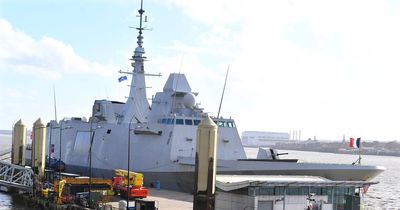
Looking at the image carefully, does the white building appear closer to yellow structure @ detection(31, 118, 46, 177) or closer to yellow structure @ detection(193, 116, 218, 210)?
yellow structure @ detection(193, 116, 218, 210)

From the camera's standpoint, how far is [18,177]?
40000 mm

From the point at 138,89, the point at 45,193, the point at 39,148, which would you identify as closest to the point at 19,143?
the point at 39,148

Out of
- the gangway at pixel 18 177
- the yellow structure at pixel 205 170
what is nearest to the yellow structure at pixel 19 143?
the gangway at pixel 18 177

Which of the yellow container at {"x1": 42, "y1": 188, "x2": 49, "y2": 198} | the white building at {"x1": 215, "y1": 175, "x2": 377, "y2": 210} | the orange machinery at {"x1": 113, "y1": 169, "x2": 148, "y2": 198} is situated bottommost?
the yellow container at {"x1": 42, "y1": 188, "x2": 49, "y2": 198}

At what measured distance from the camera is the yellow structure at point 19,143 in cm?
3938

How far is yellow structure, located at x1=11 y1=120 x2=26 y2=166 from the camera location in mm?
39375

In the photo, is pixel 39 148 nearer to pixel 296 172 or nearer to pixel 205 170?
pixel 296 172

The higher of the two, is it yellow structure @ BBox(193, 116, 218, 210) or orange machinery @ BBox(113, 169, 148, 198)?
yellow structure @ BBox(193, 116, 218, 210)

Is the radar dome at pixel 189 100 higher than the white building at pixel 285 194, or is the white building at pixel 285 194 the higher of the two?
the radar dome at pixel 189 100

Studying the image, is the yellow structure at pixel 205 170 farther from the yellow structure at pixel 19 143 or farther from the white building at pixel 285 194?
the yellow structure at pixel 19 143

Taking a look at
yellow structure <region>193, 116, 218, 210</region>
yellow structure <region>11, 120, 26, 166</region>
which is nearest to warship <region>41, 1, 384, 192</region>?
yellow structure <region>11, 120, 26, 166</region>

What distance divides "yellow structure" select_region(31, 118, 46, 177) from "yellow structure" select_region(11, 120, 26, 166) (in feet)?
11.3

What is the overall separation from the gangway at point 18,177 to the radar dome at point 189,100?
11192 millimetres

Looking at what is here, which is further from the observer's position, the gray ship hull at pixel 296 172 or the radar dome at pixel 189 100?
the radar dome at pixel 189 100
